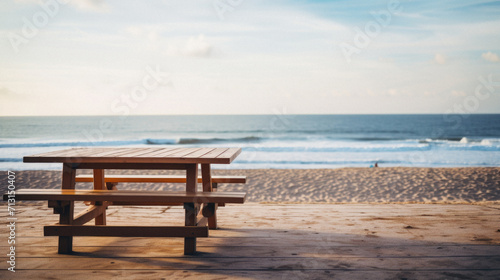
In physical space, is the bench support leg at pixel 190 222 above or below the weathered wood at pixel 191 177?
below

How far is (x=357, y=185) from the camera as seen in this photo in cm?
911

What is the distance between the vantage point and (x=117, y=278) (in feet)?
6.65

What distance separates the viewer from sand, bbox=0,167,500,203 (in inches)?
306

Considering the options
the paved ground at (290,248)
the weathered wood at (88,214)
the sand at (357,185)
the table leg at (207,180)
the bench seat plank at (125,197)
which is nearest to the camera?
the paved ground at (290,248)

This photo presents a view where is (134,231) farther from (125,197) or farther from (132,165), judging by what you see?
(132,165)

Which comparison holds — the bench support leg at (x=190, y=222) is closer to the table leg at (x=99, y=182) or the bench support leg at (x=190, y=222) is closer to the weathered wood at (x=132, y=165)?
the weathered wood at (x=132, y=165)

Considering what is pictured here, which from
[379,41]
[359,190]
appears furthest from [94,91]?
[359,190]

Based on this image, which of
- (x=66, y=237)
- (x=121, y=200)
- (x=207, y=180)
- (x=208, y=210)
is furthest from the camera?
(x=207, y=180)

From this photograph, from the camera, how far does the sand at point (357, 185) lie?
777 cm

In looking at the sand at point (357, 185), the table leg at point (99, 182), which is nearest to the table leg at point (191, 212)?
the table leg at point (99, 182)

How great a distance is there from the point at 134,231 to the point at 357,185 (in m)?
7.58

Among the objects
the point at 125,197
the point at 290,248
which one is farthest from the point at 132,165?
the point at 290,248

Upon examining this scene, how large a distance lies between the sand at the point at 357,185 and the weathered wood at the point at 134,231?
16.0 ft

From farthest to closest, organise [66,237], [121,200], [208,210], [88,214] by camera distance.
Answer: [88,214], [208,210], [66,237], [121,200]
